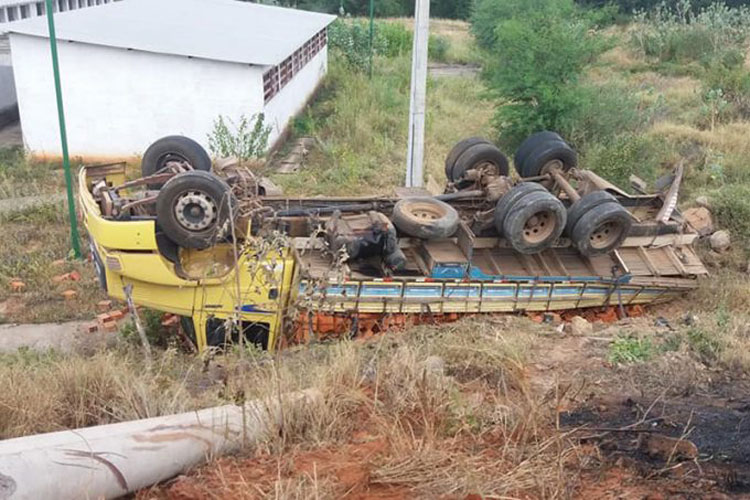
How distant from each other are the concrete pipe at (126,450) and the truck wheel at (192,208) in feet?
11.2

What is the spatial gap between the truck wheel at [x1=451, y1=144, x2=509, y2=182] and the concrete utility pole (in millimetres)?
2195

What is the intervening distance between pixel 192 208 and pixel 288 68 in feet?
39.4

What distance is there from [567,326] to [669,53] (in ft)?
74.0

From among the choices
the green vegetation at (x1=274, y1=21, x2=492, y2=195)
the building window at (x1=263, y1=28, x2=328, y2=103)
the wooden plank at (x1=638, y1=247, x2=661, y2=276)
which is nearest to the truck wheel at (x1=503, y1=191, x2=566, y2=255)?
the wooden plank at (x1=638, y1=247, x2=661, y2=276)

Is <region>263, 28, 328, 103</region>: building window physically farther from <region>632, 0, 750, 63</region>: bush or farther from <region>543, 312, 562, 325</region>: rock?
<region>632, 0, 750, 63</region>: bush

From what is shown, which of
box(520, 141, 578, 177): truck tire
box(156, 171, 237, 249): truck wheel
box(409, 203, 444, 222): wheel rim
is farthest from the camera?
box(520, 141, 578, 177): truck tire

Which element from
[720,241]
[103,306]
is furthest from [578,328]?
[103,306]

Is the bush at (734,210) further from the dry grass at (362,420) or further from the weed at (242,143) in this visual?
the weed at (242,143)

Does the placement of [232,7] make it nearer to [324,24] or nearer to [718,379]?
[324,24]

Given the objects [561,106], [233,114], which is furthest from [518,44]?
[233,114]

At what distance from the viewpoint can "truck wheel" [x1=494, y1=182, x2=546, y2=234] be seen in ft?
26.8

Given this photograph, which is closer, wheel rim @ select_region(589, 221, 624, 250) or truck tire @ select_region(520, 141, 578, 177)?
wheel rim @ select_region(589, 221, 624, 250)

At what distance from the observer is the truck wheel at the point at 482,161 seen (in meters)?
9.85

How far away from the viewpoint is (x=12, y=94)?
20.2 metres
